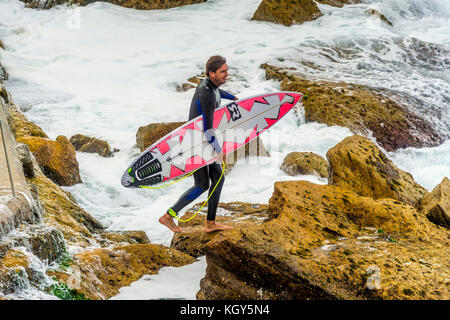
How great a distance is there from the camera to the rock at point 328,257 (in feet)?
9.57

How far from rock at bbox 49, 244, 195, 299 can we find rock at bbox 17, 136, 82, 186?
10.3 ft

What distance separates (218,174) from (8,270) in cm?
204

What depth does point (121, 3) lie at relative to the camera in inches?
765

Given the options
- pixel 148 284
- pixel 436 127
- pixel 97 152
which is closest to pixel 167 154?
pixel 148 284

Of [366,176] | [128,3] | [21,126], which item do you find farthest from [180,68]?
[366,176]

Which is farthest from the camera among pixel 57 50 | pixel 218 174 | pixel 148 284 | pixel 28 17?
pixel 28 17

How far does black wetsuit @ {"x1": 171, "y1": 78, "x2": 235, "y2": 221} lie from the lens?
12.9 feet

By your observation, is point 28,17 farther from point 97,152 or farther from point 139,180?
point 139,180

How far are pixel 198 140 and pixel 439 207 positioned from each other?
2.62 meters

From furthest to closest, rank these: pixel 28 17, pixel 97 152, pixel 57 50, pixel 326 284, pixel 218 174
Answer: pixel 28 17 < pixel 57 50 < pixel 97 152 < pixel 218 174 < pixel 326 284

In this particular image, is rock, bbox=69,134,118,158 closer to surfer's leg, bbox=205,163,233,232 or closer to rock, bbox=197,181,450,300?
surfer's leg, bbox=205,163,233,232

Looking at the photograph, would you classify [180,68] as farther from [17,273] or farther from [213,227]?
[17,273]

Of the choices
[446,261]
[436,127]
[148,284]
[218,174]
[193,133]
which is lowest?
[436,127]

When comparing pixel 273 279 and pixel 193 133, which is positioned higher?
pixel 193 133
